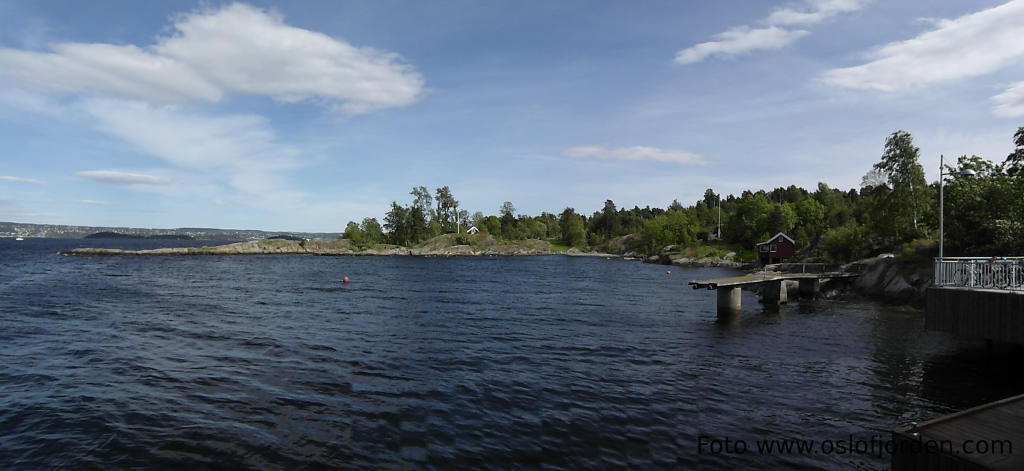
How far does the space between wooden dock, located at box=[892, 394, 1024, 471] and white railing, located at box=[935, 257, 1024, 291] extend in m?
13.4

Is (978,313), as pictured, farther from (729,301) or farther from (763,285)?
(763,285)

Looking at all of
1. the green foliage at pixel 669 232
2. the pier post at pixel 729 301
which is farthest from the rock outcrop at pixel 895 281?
the green foliage at pixel 669 232

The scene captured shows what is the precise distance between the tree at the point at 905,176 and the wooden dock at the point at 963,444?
54401 mm

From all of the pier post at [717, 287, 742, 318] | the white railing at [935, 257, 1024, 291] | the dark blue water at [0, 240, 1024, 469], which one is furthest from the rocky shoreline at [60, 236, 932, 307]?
the pier post at [717, 287, 742, 318]

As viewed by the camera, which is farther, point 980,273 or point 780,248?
point 780,248

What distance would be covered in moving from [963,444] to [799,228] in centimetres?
11863

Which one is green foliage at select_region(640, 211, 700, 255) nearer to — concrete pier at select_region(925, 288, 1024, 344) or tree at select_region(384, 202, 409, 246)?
tree at select_region(384, 202, 409, 246)

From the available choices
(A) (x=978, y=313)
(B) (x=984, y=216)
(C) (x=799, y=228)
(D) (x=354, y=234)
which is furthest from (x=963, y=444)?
(D) (x=354, y=234)

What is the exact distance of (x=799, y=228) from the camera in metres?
112

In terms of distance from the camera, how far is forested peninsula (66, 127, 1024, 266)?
3481cm

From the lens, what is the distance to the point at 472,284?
58.9m

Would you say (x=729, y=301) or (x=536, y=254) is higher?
(x=729, y=301)

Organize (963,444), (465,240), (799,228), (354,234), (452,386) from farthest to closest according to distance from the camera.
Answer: (354,234) → (465,240) → (799,228) → (452,386) → (963,444)

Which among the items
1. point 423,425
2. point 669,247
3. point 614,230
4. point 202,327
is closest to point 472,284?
point 202,327
